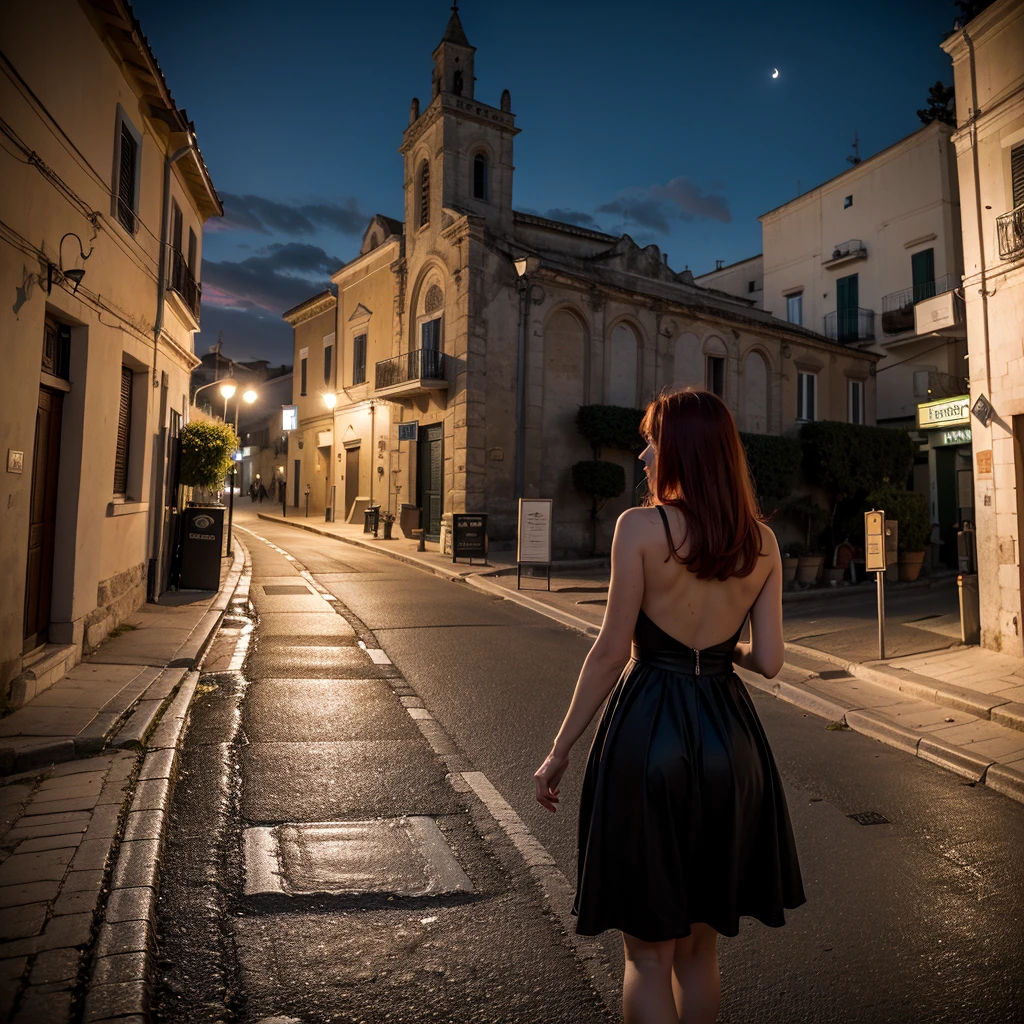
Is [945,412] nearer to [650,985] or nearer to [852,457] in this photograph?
[852,457]

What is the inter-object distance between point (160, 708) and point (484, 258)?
666 inches

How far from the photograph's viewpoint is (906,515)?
19.0m

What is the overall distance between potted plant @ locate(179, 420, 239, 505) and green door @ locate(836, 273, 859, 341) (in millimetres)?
25044

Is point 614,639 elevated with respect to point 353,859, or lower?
elevated

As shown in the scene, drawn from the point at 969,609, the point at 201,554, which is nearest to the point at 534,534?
the point at 201,554

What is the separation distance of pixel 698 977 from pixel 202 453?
39.8 ft

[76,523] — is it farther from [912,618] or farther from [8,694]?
[912,618]

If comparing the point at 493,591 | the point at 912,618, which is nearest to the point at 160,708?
the point at 493,591

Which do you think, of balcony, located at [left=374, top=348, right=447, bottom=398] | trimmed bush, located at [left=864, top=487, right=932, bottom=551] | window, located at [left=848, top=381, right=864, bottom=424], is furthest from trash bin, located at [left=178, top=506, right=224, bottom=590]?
window, located at [left=848, top=381, right=864, bottom=424]

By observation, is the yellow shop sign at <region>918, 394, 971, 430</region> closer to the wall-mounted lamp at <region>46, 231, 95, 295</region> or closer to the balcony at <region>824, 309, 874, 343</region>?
the balcony at <region>824, 309, 874, 343</region>

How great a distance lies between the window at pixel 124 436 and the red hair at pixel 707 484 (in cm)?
917

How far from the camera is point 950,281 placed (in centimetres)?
2605

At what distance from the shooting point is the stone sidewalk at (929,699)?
5.75 m

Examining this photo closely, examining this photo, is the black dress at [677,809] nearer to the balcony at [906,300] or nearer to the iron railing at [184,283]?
the iron railing at [184,283]
